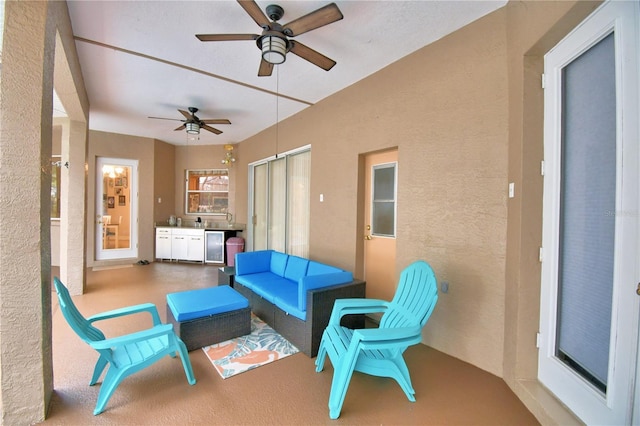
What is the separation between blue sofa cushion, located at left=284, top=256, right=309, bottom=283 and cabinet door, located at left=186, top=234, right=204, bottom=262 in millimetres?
3659

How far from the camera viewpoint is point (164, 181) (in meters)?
6.99

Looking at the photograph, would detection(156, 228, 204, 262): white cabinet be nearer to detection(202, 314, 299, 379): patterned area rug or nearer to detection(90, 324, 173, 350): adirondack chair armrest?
detection(202, 314, 299, 379): patterned area rug

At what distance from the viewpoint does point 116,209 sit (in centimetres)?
643

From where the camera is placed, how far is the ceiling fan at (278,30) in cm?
191

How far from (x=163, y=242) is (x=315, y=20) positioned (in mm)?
6366

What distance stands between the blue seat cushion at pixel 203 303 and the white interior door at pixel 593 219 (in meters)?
2.61

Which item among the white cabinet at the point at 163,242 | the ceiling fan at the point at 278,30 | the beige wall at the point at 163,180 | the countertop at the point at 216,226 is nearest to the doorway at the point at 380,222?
the ceiling fan at the point at 278,30

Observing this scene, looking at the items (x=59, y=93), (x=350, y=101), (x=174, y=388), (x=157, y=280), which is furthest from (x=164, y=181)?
(x=174, y=388)

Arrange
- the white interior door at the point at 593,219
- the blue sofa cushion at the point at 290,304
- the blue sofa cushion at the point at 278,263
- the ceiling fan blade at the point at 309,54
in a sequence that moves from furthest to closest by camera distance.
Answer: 1. the blue sofa cushion at the point at 278,263
2. the blue sofa cushion at the point at 290,304
3. the ceiling fan blade at the point at 309,54
4. the white interior door at the point at 593,219

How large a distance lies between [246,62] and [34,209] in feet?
7.79

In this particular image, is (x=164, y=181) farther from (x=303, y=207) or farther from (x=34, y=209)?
(x=34, y=209)

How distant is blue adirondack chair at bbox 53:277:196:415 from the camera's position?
1.81 meters

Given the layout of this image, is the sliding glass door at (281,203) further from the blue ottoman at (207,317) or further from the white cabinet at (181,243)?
the blue ottoman at (207,317)

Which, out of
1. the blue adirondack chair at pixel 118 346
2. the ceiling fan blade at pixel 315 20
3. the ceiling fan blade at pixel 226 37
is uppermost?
the ceiling fan blade at pixel 315 20
